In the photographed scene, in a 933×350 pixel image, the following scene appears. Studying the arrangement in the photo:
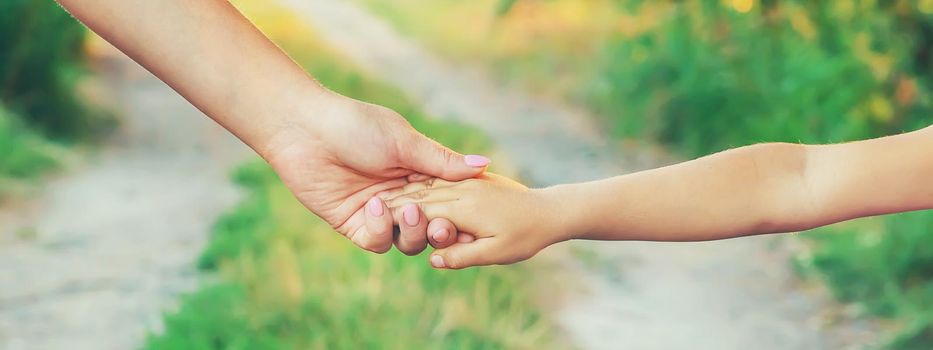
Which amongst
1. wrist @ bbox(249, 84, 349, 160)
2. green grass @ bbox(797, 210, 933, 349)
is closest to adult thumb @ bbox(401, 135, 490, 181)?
wrist @ bbox(249, 84, 349, 160)

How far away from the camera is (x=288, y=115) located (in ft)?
5.40

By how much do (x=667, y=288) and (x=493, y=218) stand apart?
5.63ft

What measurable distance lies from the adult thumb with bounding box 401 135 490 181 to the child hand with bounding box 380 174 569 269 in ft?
0.05

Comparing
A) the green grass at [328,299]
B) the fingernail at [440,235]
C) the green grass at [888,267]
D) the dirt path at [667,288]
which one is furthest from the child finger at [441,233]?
the green grass at [888,267]

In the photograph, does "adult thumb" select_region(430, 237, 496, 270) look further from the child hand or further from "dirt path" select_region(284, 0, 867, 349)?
"dirt path" select_region(284, 0, 867, 349)

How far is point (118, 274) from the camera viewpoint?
10.6ft

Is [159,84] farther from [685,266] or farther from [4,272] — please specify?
[685,266]

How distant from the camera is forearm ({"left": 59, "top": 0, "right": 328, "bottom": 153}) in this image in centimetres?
157

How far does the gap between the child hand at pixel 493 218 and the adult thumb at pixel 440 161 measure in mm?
14

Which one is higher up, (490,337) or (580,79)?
(580,79)

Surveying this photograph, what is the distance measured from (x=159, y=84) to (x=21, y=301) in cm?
263

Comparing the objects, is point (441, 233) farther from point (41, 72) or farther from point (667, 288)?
point (41, 72)

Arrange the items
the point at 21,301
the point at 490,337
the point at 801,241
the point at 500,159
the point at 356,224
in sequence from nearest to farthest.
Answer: the point at 356,224
the point at 490,337
the point at 21,301
the point at 801,241
the point at 500,159

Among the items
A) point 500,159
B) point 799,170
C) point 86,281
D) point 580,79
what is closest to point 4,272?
point 86,281
